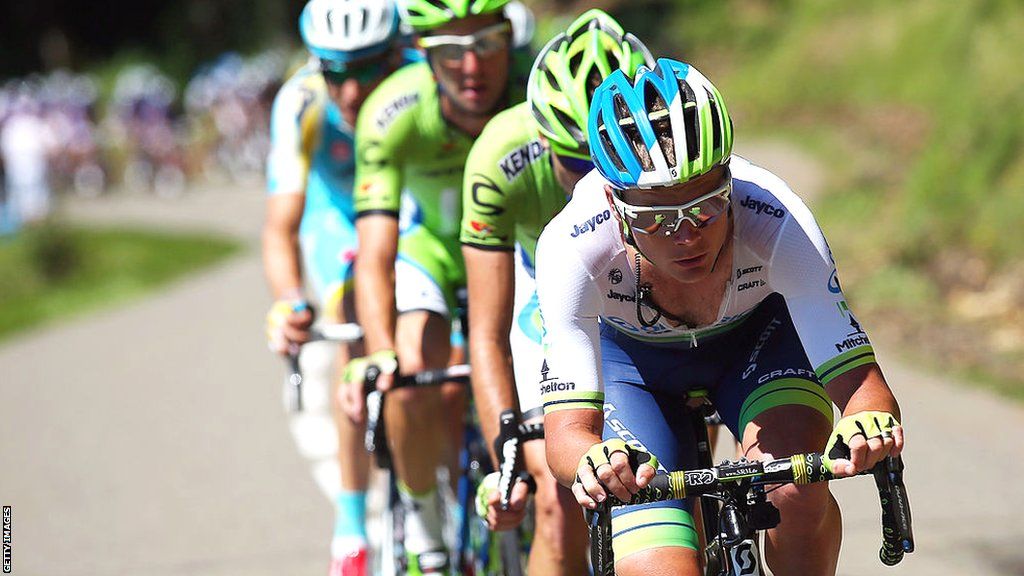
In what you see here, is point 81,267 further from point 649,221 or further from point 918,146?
point 649,221

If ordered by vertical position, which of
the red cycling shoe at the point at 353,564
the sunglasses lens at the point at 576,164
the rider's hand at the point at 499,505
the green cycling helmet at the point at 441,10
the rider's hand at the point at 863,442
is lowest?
the rider's hand at the point at 863,442

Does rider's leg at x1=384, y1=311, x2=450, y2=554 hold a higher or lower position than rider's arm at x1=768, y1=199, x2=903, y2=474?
higher

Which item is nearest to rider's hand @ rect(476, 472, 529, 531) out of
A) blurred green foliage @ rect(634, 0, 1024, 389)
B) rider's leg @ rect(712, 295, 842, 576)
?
rider's leg @ rect(712, 295, 842, 576)

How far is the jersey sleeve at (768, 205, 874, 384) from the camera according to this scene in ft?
12.2

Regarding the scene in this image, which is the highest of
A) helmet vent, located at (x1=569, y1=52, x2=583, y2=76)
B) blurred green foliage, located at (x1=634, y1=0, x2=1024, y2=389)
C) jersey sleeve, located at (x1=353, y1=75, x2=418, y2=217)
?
blurred green foliage, located at (x1=634, y1=0, x2=1024, y2=389)

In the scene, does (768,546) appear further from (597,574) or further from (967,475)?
(967,475)

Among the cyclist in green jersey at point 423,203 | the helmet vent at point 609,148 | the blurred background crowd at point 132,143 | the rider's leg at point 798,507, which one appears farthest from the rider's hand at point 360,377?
the blurred background crowd at point 132,143

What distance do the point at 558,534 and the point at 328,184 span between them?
113 inches

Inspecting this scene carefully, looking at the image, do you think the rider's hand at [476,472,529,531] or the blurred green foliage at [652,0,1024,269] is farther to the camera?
the blurred green foliage at [652,0,1024,269]

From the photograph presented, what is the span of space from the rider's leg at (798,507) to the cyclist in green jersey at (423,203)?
1.70 metres

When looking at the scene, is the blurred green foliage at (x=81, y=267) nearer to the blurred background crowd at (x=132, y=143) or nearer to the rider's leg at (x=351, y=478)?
the blurred background crowd at (x=132, y=143)

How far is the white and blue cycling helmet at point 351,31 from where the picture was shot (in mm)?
6008

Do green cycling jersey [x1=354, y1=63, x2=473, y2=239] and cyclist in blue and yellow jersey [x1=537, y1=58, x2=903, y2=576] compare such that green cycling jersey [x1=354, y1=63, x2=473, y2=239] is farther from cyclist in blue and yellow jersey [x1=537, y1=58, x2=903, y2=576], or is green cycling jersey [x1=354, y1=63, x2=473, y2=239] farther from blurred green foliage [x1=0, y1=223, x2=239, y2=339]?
blurred green foliage [x1=0, y1=223, x2=239, y2=339]

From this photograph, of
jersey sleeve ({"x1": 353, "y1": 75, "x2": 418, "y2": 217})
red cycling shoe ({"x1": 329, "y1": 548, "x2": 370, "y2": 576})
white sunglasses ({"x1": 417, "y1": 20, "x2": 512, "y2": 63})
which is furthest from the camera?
red cycling shoe ({"x1": 329, "y1": 548, "x2": 370, "y2": 576})
